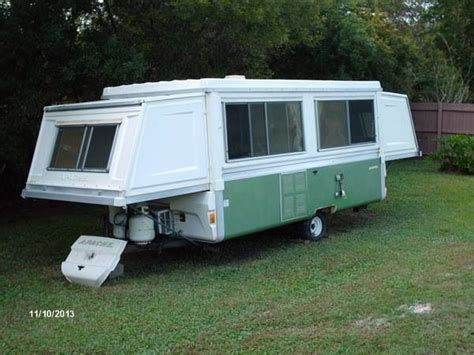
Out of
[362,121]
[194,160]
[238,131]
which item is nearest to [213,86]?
[238,131]

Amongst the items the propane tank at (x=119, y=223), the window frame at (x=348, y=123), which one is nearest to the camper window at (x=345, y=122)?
the window frame at (x=348, y=123)

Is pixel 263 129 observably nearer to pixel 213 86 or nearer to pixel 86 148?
pixel 213 86

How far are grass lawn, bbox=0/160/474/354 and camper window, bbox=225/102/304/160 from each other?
4.59 feet

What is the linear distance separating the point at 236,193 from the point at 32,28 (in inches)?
171

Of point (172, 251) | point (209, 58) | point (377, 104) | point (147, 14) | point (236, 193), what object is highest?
point (147, 14)

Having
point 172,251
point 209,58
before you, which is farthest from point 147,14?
point 172,251

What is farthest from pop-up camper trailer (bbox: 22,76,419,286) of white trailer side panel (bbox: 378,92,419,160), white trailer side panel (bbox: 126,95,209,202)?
white trailer side panel (bbox: 378,92,419,160)

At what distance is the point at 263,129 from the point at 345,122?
1.93m

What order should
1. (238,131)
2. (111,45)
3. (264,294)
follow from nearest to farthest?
(264,294) → (238,131) → (111,45)

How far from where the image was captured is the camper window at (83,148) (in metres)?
7.12

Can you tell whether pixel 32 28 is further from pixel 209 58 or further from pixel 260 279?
pixel 260 279

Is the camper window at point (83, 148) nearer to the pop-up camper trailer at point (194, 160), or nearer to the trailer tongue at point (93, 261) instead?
the pop-up camper trailer at point (194, 160)

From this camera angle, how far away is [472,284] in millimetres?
6129

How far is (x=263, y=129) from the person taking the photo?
8.30m
